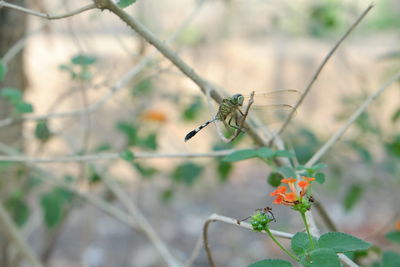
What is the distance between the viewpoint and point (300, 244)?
0.57 m

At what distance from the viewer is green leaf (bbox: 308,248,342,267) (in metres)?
0.54

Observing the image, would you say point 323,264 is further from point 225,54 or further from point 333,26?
point 225,54

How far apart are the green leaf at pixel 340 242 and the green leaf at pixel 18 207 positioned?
1047mm

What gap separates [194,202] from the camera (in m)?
3.01

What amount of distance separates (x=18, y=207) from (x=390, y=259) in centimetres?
96

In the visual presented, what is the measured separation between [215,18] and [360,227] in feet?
6.98

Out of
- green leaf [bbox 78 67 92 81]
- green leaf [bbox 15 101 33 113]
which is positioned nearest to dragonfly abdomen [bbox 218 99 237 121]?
green leaf [bbox 15 101 33 113]

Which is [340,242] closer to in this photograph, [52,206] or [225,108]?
[225,108]

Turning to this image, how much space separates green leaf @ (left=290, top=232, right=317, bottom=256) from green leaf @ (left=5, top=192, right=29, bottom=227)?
1.03 m

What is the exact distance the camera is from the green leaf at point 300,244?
57 centimetres

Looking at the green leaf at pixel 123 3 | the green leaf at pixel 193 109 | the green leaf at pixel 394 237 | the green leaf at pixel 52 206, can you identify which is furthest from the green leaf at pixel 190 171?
the green leaf at pixel 123 3

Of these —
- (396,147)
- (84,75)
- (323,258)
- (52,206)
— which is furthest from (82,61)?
(396,147)

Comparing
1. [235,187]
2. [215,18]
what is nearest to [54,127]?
[235,187]

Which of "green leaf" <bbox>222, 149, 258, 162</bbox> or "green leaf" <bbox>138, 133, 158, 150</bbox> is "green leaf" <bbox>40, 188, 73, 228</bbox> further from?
"green leaf" <bbox>222, 149, 258, 162</bbox>
